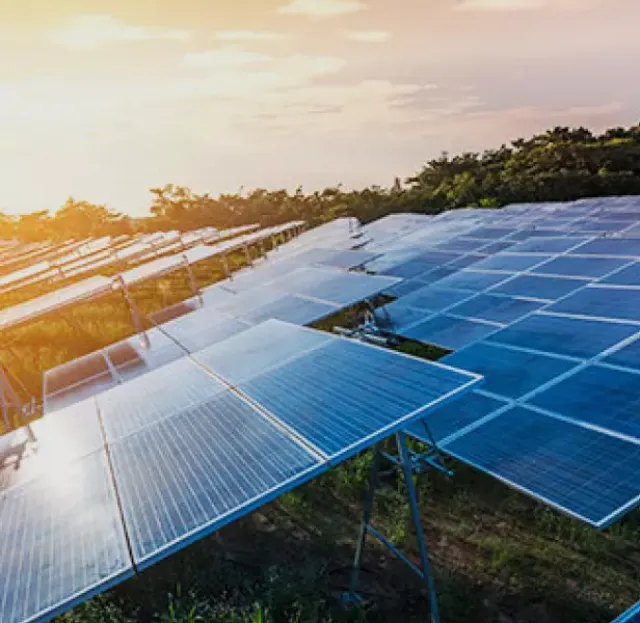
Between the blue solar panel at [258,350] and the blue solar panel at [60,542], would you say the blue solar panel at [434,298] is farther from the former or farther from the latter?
the blue solar panel at [60,542]

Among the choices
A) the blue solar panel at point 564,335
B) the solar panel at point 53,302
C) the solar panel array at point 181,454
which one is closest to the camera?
the solar panel array at point 181,454

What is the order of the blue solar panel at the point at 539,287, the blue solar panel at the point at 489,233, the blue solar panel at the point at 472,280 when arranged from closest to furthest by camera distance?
the blue solar panel at the point at 539,287 < the blue solar panel at the point at 472,280 < the blue solar panel at the point at 489,233

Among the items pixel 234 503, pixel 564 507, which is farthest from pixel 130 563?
pixel 564 507

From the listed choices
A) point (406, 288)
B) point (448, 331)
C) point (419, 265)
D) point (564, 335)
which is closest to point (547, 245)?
point (419, 265)

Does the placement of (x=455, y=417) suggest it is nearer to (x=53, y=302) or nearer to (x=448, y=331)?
(x=448, y=331)

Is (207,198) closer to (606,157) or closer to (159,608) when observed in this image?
(606,157)

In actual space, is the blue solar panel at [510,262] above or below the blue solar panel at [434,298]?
above

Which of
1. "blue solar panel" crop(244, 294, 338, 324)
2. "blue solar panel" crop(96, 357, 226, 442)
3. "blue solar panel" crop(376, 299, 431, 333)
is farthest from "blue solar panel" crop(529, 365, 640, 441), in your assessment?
"blue solar panel" crop(244, 294, 338, 324)

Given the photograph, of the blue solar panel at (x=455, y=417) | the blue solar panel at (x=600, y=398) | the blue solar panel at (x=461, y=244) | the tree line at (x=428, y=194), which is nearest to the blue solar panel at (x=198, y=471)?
the blue solar panel at (x=455, y=417)
